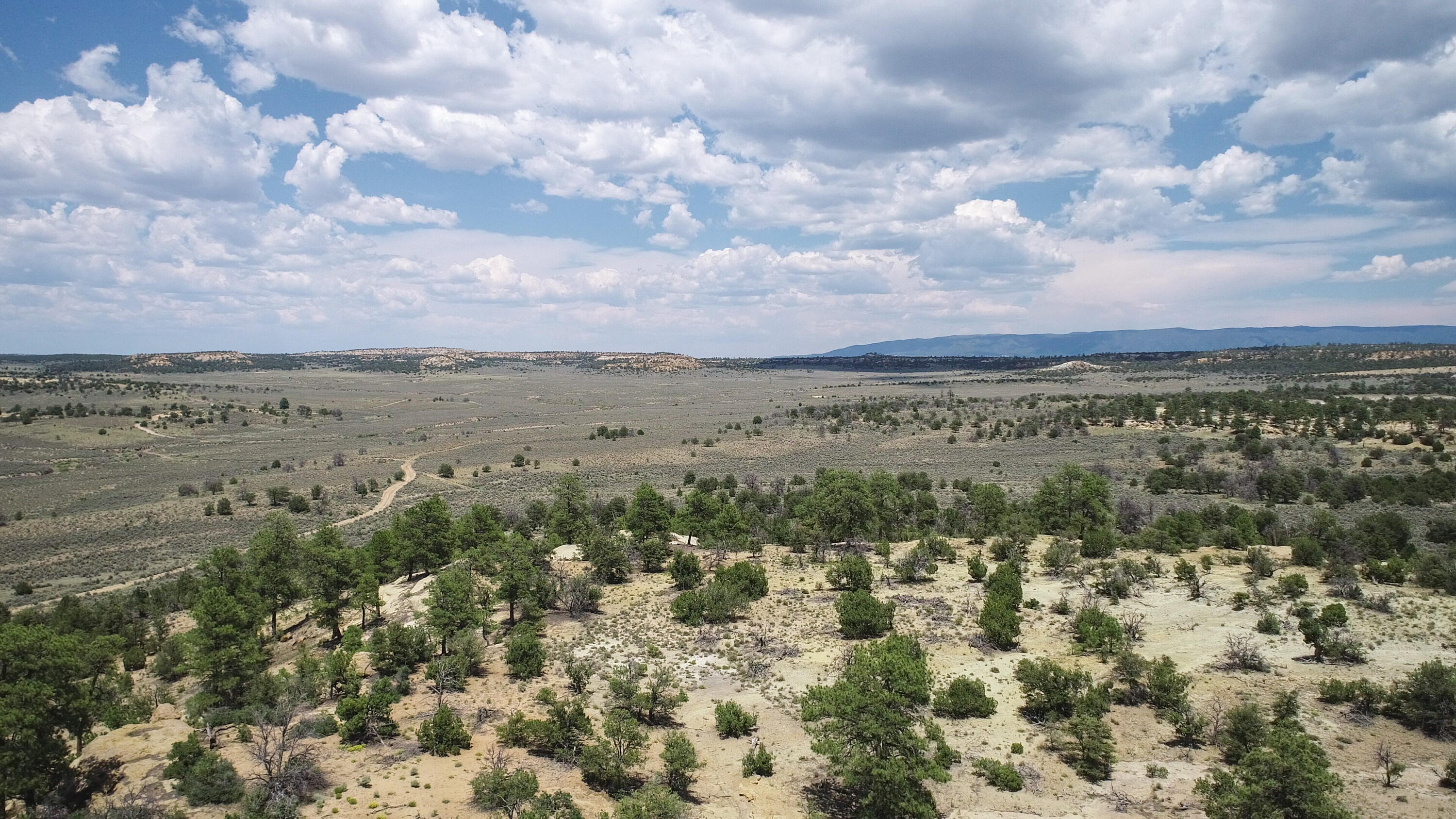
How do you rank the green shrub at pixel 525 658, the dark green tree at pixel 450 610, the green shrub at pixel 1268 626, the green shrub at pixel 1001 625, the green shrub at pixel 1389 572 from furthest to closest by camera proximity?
1. the green shrub at pixel 1389 572
2. the green shrub at pixel 1001 625
3. the dark green tree at pixel 450 610
4. the green shrub at pixel 1268 626
5. the green shrub at pixel 525 658

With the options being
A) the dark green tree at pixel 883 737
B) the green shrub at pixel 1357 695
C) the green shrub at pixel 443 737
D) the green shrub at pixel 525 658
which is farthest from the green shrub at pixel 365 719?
the green shrub at pixel 1357 695

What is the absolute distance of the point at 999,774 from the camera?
19.3 metres

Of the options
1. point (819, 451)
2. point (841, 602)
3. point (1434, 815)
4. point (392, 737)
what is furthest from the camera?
point (819, 451)

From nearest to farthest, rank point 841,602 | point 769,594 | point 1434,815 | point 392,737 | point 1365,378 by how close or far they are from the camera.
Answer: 1. point 1434,815
2. point 392,737
3. point 841,602
4. point 769,594
5. point 1365,378

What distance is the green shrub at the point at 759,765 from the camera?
67.0 ft

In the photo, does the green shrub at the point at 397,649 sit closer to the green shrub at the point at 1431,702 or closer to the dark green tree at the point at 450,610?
the dark green tree at the point at 450,610

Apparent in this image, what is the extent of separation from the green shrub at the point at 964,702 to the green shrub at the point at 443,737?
15.1 metres

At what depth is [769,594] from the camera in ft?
118

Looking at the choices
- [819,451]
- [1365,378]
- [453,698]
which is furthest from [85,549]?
[1365,378]

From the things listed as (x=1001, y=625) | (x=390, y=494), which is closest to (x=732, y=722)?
(x=1001, y=625)

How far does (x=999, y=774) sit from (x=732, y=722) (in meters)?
7.84

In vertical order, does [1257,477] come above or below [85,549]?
above

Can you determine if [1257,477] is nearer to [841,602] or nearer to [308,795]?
[841,602]

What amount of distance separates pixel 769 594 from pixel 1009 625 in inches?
472
